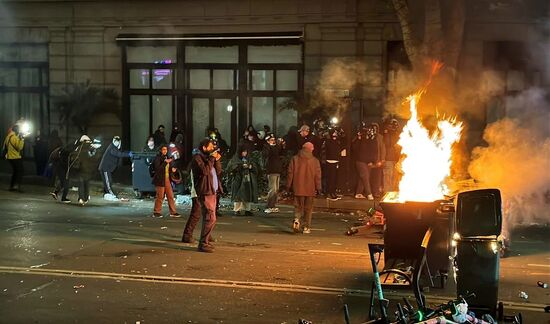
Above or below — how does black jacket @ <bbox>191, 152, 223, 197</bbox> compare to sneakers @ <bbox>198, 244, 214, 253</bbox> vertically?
above

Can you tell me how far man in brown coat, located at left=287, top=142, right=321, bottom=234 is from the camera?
12.1 m

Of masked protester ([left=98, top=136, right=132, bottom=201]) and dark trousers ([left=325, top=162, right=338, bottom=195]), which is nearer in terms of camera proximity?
masked protester ([left=98, top=136, right=132, bottom=201])

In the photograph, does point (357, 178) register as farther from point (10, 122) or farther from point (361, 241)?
point (10, 122)

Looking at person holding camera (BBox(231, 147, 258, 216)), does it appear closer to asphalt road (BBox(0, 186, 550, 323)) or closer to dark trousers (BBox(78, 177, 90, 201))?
asphalt road (BBox(0, 186, 550, 323))

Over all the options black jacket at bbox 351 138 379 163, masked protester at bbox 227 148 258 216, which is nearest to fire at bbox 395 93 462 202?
masked protester at bbox 227 148 258 216

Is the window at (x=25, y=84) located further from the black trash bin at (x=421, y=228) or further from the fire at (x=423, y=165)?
the black trash bin at (x=421, y=228)

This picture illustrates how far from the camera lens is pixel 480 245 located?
706 centimetres

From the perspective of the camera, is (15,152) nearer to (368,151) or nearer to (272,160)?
(272,160)

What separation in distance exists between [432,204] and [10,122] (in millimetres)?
18779

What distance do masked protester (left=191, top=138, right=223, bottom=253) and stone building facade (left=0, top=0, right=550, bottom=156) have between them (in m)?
9.33

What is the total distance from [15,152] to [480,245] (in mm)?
13288

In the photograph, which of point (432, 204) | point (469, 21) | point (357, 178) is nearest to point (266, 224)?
point (357, 178)

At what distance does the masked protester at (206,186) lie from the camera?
10.4m

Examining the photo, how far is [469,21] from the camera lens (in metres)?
18.6
